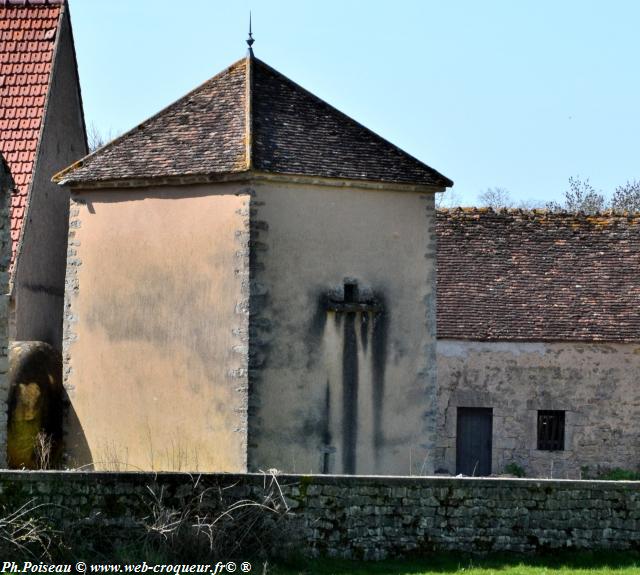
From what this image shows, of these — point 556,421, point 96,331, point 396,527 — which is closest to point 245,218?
point 96,331

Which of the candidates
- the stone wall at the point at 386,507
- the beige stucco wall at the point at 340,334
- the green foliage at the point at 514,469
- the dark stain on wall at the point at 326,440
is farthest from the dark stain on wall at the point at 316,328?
the green foliage at the point at 514,469

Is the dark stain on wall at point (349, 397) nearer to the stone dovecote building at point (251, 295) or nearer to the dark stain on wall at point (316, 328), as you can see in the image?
the stone dovecote building at point (251, 295)

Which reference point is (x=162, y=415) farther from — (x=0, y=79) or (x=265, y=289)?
(x=0, y=79)

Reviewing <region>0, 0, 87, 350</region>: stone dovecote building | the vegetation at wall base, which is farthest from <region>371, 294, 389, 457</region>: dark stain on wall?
<region>0, 0, 87, 350</region>: stone dovecote building

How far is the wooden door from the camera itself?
24.8 meters

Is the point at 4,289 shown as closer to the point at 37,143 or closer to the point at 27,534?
the point at 27,534

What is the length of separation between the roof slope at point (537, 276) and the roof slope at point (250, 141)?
6653mm

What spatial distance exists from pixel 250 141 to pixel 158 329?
2925mm

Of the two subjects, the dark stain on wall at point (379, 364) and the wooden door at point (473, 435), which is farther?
the wooden door at point (473, 435)

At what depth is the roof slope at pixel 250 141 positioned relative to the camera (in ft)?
58.6

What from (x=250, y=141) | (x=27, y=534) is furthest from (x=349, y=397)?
(x=27, y=534)

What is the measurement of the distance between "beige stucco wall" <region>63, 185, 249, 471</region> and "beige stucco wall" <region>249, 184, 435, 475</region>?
36cm

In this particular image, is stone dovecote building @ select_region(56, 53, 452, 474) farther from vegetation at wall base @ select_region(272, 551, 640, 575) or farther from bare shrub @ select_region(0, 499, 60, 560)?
bare shrub @ select_region(0, 499, 60, 560)

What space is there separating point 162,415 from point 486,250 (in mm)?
10824
